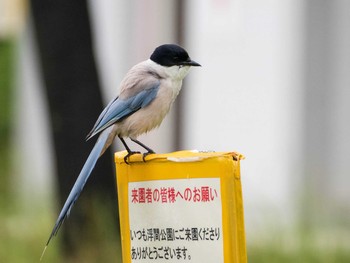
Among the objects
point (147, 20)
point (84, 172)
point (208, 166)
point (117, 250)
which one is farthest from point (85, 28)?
point (147, 20)

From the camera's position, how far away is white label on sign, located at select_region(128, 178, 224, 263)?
4465 millimetres

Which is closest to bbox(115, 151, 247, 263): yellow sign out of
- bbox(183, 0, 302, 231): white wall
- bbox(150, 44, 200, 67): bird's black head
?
bbox(150, 44, 200, 67): bird's black head

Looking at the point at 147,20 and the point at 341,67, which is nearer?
the point at 341,67

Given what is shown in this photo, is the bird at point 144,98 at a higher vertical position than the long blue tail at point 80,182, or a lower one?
higher

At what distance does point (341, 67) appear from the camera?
13820 millimetres

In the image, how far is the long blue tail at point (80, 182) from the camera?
4.80 metres

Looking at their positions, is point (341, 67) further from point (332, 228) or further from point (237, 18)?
point (332, 228)

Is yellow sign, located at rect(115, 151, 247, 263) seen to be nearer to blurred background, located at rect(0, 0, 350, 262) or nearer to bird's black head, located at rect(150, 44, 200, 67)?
bird's black head, located at rect(150, 44, 200, 67)

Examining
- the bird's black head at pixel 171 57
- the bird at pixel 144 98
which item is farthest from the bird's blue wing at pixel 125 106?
the bird's black head at pixel 171 57

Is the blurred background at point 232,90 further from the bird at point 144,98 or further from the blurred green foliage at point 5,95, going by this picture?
the bird at point 144,98

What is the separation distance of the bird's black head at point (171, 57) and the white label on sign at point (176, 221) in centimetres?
103

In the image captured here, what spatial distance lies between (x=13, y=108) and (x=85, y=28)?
6153 millimetres

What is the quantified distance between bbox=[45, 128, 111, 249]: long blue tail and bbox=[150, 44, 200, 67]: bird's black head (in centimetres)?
40

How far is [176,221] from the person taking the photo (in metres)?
4.54
